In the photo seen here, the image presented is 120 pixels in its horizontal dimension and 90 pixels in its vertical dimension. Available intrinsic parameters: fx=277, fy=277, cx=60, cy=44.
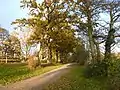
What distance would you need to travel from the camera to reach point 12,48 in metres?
Answer: 90.1

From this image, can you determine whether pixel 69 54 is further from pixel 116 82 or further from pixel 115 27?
pixel 116 82

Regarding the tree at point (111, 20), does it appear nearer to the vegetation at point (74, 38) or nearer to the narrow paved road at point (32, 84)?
the vegetation at point (74, 38)

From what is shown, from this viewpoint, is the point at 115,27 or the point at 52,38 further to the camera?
the point at 52,38

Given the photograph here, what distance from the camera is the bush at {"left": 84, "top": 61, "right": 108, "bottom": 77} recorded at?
21734 millimetres

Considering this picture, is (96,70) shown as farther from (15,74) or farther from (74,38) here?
(74,38)

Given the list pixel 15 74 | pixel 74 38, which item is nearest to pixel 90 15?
pixel 15 74

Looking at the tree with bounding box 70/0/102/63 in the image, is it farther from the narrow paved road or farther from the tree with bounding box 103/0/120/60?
the narrow paved road

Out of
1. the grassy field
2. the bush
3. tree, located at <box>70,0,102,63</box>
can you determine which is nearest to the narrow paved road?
the grassy field

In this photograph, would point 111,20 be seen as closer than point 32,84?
No

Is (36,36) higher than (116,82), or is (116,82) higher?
(36,36)

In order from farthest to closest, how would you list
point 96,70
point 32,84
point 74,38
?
point 74,38 < point 96,70 < point 32,84

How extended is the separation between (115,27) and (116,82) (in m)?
17.9

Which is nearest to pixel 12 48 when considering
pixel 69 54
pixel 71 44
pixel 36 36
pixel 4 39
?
pixel 4 39

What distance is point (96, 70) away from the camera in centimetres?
2298
